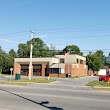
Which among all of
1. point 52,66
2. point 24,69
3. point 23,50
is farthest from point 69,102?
point 23,50

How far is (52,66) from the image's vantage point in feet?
239

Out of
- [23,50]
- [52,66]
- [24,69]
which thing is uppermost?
[23,50]

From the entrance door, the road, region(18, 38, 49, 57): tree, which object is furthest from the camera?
region(18, 38, 49, 57): tree

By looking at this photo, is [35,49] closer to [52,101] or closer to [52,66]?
[52,66]

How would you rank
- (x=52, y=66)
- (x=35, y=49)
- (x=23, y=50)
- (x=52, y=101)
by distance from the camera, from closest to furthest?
1. (x=52, y=101)
2. (x=52, y=66)
3. (x=35, y=49)
4. (x=23, y=50)

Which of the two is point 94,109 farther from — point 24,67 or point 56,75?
point 24,67

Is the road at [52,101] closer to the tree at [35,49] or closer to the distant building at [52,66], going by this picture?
the distant building at [52,66]

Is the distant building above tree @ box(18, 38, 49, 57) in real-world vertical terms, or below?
below

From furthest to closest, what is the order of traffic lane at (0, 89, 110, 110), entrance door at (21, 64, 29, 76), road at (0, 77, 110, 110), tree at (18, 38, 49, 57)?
1. tree at (18, 38, 49, 57)
2. entrance door at (21, 64, 29, 76)
3. traffic lane at (0, 89, 110, 110)
4. road at (0, 77, 110, 110)

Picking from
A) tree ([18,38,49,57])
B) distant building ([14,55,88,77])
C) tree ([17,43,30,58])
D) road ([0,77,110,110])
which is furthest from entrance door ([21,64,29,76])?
road ([0,77,110,110])

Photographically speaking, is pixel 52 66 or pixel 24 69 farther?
pixel 24 69

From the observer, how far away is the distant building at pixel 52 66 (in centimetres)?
7181

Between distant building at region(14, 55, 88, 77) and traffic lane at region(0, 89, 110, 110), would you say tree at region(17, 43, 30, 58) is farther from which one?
traffic lane at region(0, 89, 110, 110)

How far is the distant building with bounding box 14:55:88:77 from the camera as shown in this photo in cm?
7181
